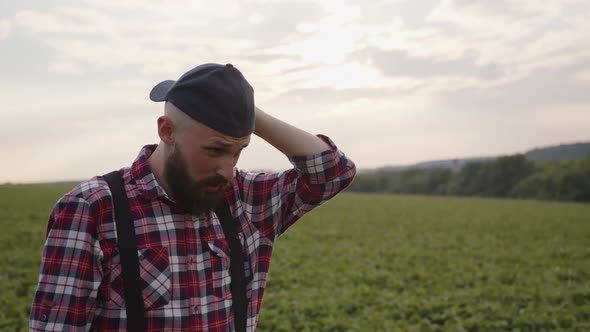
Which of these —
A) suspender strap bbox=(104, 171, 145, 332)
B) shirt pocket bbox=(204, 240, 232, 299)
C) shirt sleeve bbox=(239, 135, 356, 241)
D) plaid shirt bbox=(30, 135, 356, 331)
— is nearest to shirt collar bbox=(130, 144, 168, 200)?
plaid shirt bbox=(30, 135, 356, 331)

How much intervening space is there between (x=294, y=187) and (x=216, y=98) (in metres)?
0.60

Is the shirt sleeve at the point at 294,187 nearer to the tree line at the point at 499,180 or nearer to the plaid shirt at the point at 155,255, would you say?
the plaid shirt at the point at 155,255

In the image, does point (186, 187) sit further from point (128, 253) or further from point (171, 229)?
point (128, 253)

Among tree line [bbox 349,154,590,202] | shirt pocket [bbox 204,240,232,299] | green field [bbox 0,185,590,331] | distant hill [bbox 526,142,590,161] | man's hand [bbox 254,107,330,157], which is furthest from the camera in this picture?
distant hill [bbox 526,142,590,161]

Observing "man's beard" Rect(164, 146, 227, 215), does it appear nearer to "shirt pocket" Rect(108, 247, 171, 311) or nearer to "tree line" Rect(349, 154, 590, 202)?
"shirt pocket" Rect(108, 247, 171, 311)

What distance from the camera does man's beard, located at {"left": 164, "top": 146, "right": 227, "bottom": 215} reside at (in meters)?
1.63

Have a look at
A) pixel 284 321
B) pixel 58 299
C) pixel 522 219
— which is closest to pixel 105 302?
pixel 58 299

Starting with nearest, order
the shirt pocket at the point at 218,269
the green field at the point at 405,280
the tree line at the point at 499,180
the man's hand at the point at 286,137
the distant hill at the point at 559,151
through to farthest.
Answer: the shirt pocket at the point at 218,269, the man's hand at the point at 286,137, the green field at the point at 405,280, the tree line at the point at 499,180, the distant hill at the point at 559,151

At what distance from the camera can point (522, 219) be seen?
81.4 feet

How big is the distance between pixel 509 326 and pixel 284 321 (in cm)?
311

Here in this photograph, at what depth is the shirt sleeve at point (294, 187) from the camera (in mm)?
1934

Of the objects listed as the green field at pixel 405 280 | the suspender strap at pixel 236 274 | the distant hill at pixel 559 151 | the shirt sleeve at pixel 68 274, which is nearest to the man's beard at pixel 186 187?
the suspender strap at pixel 236 274

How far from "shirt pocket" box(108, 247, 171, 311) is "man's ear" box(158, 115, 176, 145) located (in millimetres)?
350

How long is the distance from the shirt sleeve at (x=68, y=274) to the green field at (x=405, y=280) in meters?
5.34
